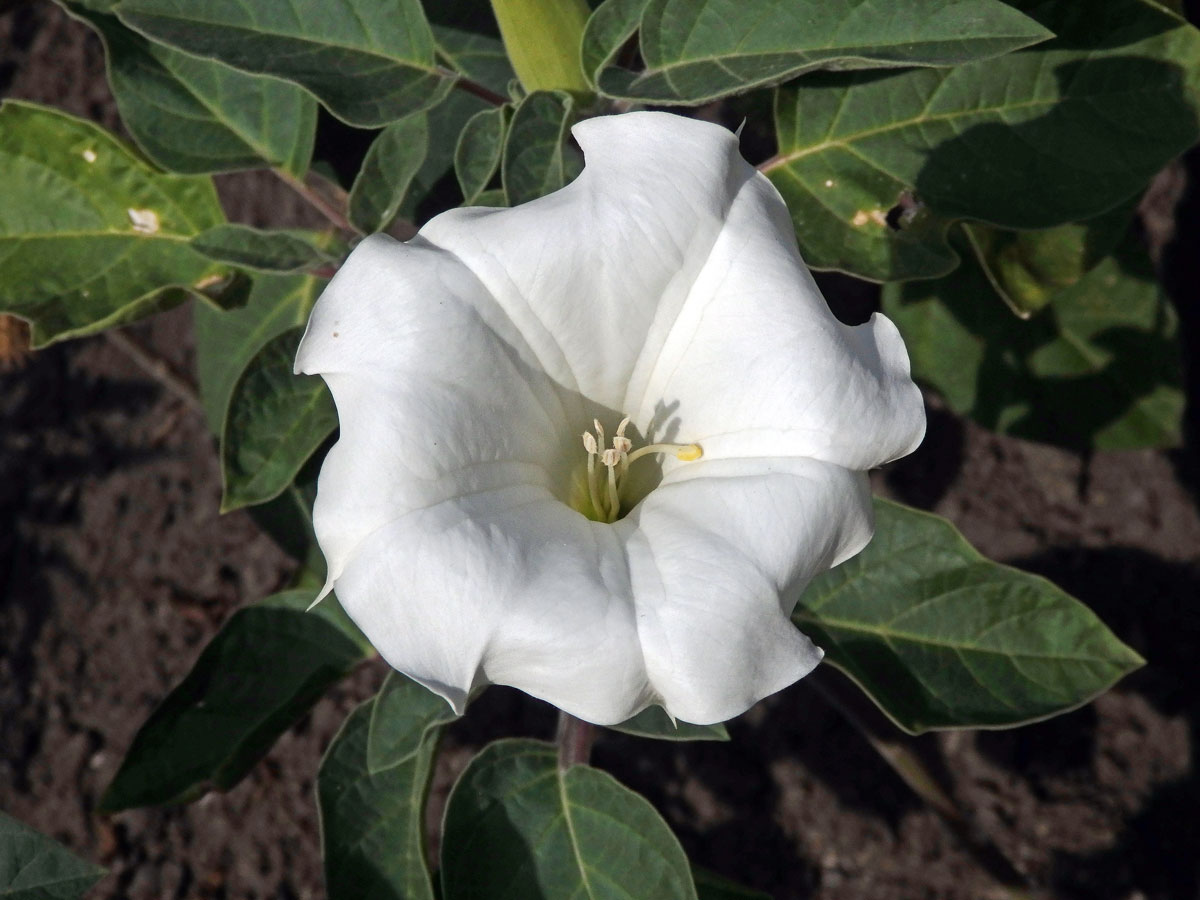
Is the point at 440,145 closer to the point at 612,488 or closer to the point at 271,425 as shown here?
the point at 271,425

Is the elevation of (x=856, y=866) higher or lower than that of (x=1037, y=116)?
lower

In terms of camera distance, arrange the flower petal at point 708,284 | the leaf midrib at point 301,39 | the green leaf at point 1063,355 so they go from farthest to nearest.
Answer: the green leaf at point 1063,355
the leaf midrib at point 301,39
the flower petal at point 708,284

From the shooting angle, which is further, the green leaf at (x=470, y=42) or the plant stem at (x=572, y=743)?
the green leaf at (x=470, y=42)

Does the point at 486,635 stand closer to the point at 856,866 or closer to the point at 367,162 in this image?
the point at 367,162

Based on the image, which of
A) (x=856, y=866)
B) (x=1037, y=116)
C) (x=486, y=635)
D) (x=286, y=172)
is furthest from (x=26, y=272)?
(x=856, y=866)

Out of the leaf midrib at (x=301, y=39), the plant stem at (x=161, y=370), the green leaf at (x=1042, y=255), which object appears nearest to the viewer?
the leaf midrib at (x=301, y=39)

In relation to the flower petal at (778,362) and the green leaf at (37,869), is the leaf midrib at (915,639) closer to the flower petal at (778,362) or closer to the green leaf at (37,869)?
the flower petal at (778,362)

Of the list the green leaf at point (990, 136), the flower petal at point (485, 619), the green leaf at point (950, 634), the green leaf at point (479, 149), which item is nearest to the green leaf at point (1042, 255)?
the green leaf at point (990, 136)
